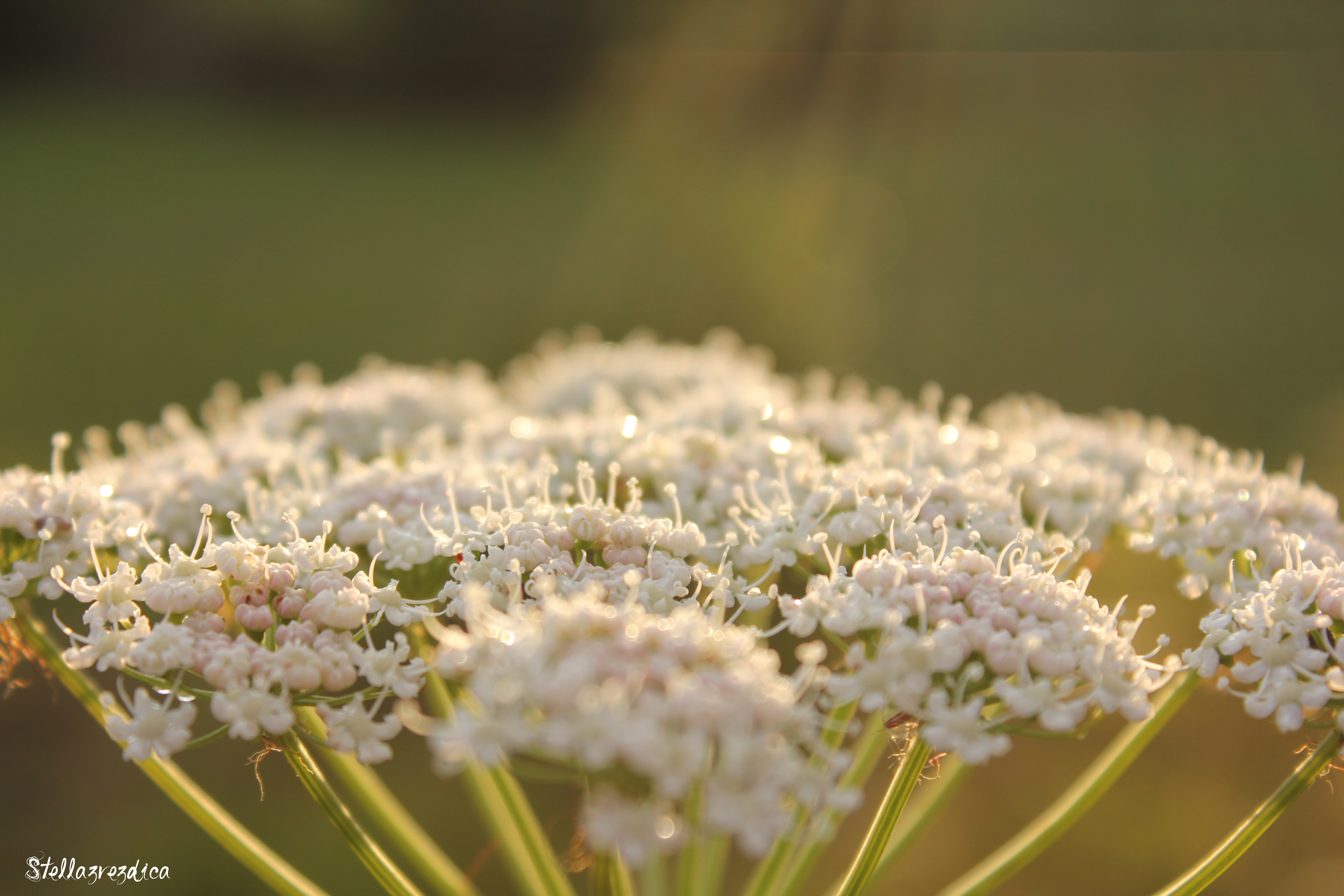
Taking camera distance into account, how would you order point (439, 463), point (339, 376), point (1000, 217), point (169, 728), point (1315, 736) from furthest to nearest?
1. point (1000, 217)
2. point (339, 376)
3. point (439, 463)
4. point (1315, 736)
5. point (169, 728)

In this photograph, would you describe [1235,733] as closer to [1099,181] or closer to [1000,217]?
[1000,217]

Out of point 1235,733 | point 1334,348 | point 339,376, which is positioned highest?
point 1334,348

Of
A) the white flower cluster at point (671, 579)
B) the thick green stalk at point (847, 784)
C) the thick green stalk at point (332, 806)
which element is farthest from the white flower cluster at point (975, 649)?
the thick green stalk at point (332, 806)

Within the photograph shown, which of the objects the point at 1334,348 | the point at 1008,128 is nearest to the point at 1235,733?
the point at 1334,348

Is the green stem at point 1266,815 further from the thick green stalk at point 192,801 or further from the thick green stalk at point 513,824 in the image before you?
the thick green stalk at point 192,801

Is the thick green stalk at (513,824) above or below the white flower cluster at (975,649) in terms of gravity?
below

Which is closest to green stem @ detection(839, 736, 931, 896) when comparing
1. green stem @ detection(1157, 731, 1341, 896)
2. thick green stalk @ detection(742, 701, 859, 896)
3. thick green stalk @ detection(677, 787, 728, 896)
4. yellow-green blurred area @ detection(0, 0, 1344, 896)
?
thick green stalk @ detection(742, 701, 859, 896)
